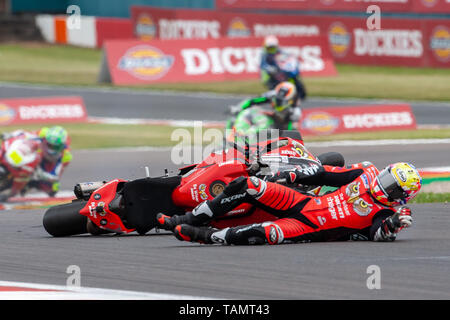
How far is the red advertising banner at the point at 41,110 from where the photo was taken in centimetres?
2242

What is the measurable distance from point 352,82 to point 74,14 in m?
15.5

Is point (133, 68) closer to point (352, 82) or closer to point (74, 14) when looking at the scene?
point (352, 82)

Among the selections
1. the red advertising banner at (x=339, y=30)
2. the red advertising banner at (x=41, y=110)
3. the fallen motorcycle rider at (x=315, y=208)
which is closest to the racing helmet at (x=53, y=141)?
the fallen motorcycle rider at (x=315, y=208)

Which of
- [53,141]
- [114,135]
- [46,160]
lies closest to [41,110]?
[114,135]

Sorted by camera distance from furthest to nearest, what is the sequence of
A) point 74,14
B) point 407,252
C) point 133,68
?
point 74,14 < point 133,68 < point 407,252

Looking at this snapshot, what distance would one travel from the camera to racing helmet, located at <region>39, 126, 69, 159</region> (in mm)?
14070

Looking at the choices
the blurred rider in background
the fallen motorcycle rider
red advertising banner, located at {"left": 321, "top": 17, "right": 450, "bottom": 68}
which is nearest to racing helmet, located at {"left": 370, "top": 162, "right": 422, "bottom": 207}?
the fallen motorcycle rider

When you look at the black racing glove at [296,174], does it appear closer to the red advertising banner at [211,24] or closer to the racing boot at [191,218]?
the racing boot at [191,218]

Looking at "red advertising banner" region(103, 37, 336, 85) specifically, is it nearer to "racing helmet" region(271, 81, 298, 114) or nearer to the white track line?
"racing helmet" region(271, 81, 298, 114)

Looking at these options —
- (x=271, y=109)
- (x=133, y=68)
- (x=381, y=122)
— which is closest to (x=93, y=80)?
(x=133, y=68)

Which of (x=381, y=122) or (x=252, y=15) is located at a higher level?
(x=252, y=15)

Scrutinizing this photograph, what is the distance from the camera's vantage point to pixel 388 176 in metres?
8.47

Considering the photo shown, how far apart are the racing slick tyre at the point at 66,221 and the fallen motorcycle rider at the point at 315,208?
0.96m

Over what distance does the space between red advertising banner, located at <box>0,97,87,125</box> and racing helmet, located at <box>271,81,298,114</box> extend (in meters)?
8.36
